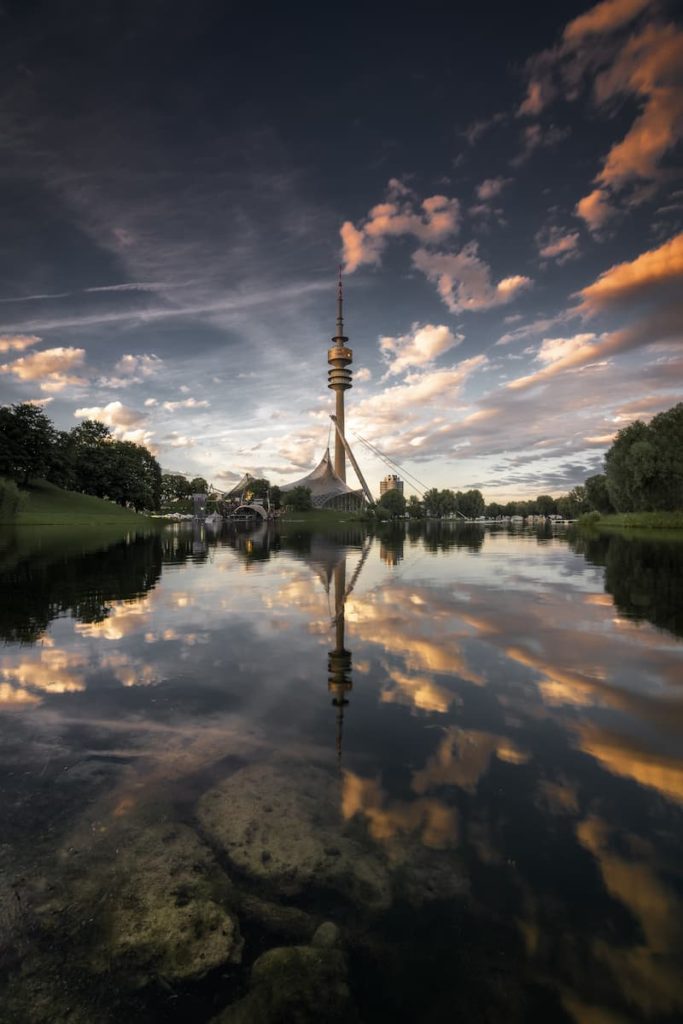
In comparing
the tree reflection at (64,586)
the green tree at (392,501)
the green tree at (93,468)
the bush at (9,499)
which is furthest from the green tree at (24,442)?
the green tree at (392,501)

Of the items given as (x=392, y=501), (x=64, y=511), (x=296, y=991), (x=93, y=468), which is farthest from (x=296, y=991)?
(x=392, y=501)

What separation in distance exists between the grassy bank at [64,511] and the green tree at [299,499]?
6298 cm

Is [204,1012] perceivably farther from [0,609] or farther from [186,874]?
[0,609]

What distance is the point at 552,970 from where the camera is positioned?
3318 millimetres

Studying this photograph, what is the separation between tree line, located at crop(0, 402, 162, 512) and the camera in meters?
90.5

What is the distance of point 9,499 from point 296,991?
7213 cm

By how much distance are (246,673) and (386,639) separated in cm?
347

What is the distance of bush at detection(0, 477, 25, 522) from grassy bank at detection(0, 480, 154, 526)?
22.4 ft

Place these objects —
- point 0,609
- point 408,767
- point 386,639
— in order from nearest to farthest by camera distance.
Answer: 1. point 408,767
2. point 386,639
3. point 0,609

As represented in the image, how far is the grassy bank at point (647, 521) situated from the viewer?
64312 millimetres

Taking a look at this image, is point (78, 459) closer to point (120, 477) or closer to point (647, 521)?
point (120, 477)

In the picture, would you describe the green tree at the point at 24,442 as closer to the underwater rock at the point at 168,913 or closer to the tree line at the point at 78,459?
the tree line at the point at 78,459

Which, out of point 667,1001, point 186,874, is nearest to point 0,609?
point 186,874

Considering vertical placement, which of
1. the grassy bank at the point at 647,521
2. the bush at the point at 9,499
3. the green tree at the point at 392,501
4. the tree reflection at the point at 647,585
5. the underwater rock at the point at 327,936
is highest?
the green tree at the point at 392,501
